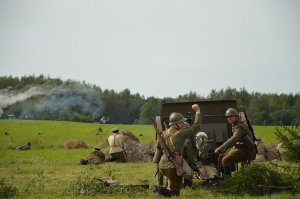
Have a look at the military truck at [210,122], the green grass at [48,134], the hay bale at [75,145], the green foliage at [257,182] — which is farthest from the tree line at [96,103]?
the green foliage at [257,182]

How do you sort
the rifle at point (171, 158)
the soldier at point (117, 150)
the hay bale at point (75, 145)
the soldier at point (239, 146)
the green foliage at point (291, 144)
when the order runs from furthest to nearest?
the hay bale at point (75, 145)
the soldier at point (117, 150)
the soldier at point (239, 146)
the rifle at point (171, 158)
the green foliage at point (291, 144)

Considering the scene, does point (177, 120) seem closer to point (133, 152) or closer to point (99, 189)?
point (99, 189)

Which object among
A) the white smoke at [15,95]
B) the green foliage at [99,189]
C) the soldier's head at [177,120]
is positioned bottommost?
the green foliage at [99,189]

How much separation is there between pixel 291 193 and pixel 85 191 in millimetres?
4841

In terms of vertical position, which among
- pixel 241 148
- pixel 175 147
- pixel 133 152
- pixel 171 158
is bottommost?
pixel 133 152

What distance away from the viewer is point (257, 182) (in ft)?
33.8

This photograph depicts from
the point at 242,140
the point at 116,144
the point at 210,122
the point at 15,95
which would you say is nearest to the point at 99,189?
the point at 242,140

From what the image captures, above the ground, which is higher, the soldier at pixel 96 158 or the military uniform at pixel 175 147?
the military uniform at pixel 175 147

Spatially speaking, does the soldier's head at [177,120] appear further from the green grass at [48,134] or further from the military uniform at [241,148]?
the green grass at [48,134]

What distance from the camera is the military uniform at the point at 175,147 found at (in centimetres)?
1008

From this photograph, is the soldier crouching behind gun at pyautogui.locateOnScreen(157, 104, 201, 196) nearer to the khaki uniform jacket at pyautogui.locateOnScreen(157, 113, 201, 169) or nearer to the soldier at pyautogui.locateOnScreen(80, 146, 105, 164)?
the khaki uniform jacket at pyautogui.locateOnScreen(157, 113, 201, 169)

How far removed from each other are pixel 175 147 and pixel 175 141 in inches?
5.4

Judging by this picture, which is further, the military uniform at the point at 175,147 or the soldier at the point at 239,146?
the soldier at the point at 239,146

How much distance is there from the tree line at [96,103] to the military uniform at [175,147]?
54419mm
